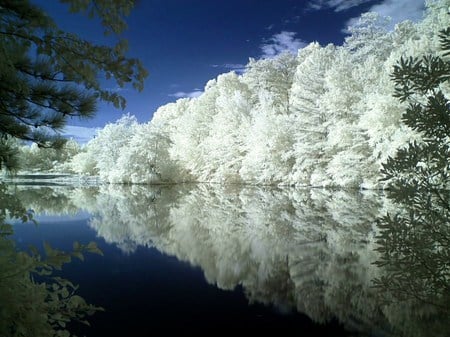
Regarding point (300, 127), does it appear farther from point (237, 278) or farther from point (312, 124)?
point (237, 278)

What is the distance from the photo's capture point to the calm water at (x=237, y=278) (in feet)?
12.4

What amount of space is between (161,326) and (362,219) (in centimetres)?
840

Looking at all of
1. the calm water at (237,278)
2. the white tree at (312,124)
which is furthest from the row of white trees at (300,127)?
the calm water at (237,278)

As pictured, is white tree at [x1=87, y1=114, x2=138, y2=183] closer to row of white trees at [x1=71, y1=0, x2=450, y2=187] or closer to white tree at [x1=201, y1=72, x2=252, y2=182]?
row of white trees at [x1=71, y1=0, x2=450, y2=187]

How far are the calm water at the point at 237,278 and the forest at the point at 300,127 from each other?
32.3ft

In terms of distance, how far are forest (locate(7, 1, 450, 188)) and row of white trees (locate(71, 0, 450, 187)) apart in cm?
8

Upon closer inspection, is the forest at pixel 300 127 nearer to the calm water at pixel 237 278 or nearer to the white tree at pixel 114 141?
the white tree at pixel 114 141

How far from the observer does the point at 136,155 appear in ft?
96.4

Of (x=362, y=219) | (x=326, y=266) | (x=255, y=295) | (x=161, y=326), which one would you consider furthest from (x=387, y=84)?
(x=161, y=326)

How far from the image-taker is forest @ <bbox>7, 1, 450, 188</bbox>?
19.1 m

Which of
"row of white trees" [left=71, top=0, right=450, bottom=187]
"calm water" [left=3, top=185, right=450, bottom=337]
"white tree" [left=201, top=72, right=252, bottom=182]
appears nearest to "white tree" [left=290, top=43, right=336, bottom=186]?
"row of white trees" [left=71, top=0, right=450, bottom=187]

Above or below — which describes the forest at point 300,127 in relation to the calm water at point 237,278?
above

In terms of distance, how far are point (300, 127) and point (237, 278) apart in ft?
75.4

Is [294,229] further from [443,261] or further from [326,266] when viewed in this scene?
[443,261]
